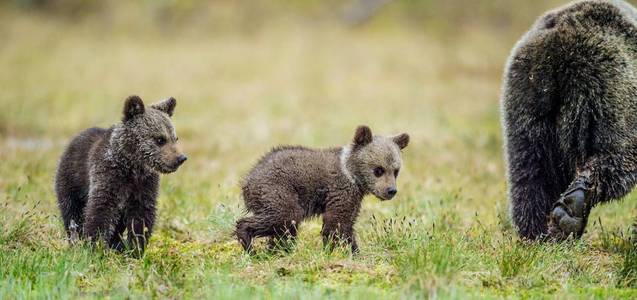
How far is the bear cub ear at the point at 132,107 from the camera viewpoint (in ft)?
22.1

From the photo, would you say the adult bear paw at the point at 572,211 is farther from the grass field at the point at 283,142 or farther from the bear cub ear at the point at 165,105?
the bear cub ear at the point at 165,105

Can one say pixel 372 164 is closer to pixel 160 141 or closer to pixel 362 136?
pixel 362 136

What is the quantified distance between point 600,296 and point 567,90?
72.3 inches

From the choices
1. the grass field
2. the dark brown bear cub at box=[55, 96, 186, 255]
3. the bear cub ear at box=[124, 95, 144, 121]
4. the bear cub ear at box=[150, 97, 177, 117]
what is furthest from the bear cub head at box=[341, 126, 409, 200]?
the bear cub ear at box=[124, 95, 144, 121]

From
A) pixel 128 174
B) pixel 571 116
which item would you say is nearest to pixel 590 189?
pixel 571 116

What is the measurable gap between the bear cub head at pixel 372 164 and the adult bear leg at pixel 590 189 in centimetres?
144

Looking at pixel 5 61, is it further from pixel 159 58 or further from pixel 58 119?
pixel 58 119

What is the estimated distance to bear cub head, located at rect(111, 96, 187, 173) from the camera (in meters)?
6.80

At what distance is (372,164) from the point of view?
705cm

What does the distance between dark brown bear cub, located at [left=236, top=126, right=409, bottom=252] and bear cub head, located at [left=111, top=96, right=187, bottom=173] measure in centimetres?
74

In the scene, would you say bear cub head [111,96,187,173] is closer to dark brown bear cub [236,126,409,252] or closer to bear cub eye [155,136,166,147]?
bear cub eye [155,136,166,147]

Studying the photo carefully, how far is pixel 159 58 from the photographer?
26734mm

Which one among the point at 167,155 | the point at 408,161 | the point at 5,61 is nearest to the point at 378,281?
the point at 167,155

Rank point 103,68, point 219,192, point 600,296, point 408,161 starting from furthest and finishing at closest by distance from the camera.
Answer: point 103,68, point 408,161, point 219,192, point 600,296
